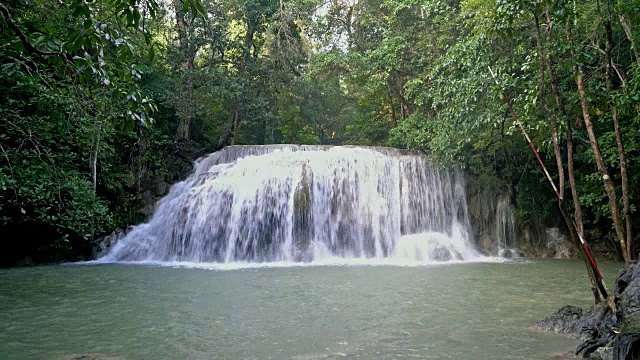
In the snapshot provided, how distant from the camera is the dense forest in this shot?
4.89 m

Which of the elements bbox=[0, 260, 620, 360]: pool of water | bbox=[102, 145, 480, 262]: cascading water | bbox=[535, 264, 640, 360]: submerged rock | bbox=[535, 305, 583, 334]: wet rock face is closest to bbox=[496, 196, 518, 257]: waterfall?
bbox=[102, 145, 480, 262]: cascading water

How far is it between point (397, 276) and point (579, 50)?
16.1 ft

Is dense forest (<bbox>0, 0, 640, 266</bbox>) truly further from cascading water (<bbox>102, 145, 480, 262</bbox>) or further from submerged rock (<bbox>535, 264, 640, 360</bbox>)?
cascading water (<bbox>102, 145, 480, 262</bbox>)

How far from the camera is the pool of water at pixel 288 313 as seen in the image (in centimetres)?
410

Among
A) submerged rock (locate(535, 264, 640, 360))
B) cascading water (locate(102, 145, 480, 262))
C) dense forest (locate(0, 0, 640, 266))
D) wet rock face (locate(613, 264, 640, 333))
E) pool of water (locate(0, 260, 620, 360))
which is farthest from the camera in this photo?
cascading water (locate(102, 145, 480, 262))

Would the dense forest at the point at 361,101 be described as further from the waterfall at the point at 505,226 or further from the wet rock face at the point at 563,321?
the wet rock face at the point at 563,321

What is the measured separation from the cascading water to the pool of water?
2.58m

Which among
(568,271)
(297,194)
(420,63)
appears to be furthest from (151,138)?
(568,271)

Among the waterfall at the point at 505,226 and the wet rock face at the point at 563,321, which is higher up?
the waterfall at the point at 505,226

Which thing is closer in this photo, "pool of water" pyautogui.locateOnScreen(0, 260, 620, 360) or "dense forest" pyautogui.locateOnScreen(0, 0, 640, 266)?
"pool of water" pyautogui.locateOnScreen(0, 260, 620, 360)

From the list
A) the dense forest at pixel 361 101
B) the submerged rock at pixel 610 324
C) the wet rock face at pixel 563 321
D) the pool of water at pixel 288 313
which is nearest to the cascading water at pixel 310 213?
the dense forest at pixel 361 101

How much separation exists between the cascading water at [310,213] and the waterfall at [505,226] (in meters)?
0.91

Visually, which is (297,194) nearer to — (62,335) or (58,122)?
(58,122)

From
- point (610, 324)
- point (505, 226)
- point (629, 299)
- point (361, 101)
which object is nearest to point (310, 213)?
point (505, 226)
